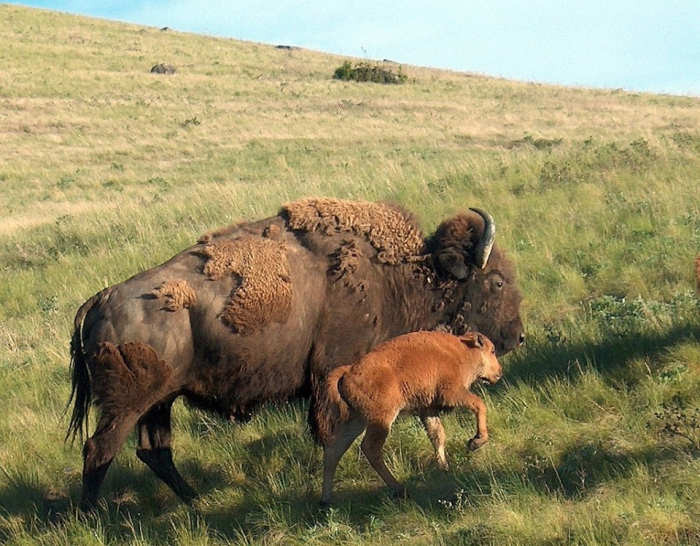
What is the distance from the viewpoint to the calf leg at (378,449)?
5188mm

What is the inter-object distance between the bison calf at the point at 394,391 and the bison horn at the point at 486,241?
1105 millimetres

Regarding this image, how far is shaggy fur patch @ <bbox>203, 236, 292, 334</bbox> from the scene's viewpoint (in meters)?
5.86

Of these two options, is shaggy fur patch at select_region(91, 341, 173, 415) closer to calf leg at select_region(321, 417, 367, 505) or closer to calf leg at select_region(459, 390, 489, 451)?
calf leg at select_region(321, 417, 367, 505)

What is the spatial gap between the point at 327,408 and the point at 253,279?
1029 millimetres

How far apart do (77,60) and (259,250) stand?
53901 millimetres

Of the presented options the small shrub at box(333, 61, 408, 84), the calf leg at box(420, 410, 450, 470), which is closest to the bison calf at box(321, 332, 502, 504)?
the calf leg at box(420, 410, 450, 470)

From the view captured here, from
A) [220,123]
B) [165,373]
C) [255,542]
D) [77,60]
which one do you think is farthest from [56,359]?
[77,60]

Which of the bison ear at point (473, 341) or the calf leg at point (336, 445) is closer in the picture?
the calf leg at point (336, 445)

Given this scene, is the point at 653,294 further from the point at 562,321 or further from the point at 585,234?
the point at 585,234

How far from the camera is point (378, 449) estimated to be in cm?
527

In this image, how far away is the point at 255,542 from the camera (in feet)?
16.8

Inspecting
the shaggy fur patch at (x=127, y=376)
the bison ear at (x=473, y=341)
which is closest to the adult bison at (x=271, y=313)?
the shaggy fur patch at (x=127, y=376)

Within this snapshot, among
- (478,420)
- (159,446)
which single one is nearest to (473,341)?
(478,420)

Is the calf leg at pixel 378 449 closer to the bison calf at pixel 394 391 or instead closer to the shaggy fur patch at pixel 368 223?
the bison calf at pixel 394 391
